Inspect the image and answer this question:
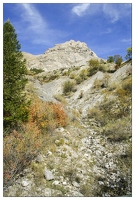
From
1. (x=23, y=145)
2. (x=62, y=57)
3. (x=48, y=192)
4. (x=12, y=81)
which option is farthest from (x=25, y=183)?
(x=62, y=57)

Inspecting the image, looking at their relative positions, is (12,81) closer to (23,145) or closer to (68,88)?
(23,145)

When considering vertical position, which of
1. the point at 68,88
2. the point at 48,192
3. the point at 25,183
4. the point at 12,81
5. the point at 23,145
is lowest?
the point at 48,192

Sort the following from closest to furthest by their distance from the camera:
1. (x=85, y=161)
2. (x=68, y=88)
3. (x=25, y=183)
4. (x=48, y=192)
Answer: (x=48, y=192), (x=25, y=183), (x=85, y=161), (x=68, y=88)

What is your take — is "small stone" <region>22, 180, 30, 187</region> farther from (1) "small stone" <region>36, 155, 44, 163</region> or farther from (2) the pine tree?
(2) the pine tree

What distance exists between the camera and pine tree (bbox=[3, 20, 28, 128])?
9492mm

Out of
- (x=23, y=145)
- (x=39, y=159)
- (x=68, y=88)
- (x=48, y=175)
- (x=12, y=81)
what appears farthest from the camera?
(x=68, y=88)

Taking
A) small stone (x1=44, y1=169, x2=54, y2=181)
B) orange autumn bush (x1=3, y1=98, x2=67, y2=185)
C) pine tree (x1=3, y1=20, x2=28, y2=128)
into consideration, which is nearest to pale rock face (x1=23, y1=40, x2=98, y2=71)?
orange autumn bush (x1=3, y1=98, x2=67, y2=185)

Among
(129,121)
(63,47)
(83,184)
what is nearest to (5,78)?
(83,184)

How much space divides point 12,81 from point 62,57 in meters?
117

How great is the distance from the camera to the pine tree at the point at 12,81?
9.49 m

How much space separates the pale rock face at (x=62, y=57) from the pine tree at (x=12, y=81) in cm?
9914

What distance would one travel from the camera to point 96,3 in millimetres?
8859

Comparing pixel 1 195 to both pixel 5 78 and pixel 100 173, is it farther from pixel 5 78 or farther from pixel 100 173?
pixel 5 78

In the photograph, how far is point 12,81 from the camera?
32.7 ft
